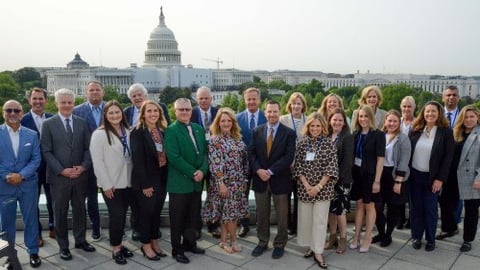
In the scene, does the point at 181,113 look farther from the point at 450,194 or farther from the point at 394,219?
the point at 450,194

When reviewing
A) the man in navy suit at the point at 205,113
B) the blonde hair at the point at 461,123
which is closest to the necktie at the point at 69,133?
the man in navy suit at the point at 205,113

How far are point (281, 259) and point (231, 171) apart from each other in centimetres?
122

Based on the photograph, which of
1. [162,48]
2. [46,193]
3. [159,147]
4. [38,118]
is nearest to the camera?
[159,147]

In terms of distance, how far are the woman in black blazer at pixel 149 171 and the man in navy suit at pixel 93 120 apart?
34.9 inches

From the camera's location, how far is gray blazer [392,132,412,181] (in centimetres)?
479

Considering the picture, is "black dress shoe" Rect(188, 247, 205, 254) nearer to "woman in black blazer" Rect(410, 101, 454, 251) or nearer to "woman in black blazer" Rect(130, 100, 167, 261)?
"woman in black blazer" Rect(130, 100, 167, 261)

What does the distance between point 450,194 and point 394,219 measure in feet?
2.81

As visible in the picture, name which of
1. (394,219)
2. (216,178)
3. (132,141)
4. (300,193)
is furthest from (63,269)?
(394,219)

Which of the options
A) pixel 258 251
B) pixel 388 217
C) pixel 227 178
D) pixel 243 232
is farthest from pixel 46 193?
pixel 388 217

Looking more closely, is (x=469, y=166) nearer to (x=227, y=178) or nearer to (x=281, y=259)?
(x=281, y=259)

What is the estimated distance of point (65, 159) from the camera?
462 centimetres

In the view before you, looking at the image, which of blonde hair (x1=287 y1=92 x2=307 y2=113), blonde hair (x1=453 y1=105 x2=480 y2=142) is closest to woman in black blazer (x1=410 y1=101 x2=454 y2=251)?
blonde hair (x1=453 y1=105 x2=480 y2=142)

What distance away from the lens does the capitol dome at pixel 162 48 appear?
92188mm

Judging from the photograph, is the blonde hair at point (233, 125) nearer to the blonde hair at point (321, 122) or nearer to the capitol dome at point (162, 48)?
the blonde hair at point (321, 122)
